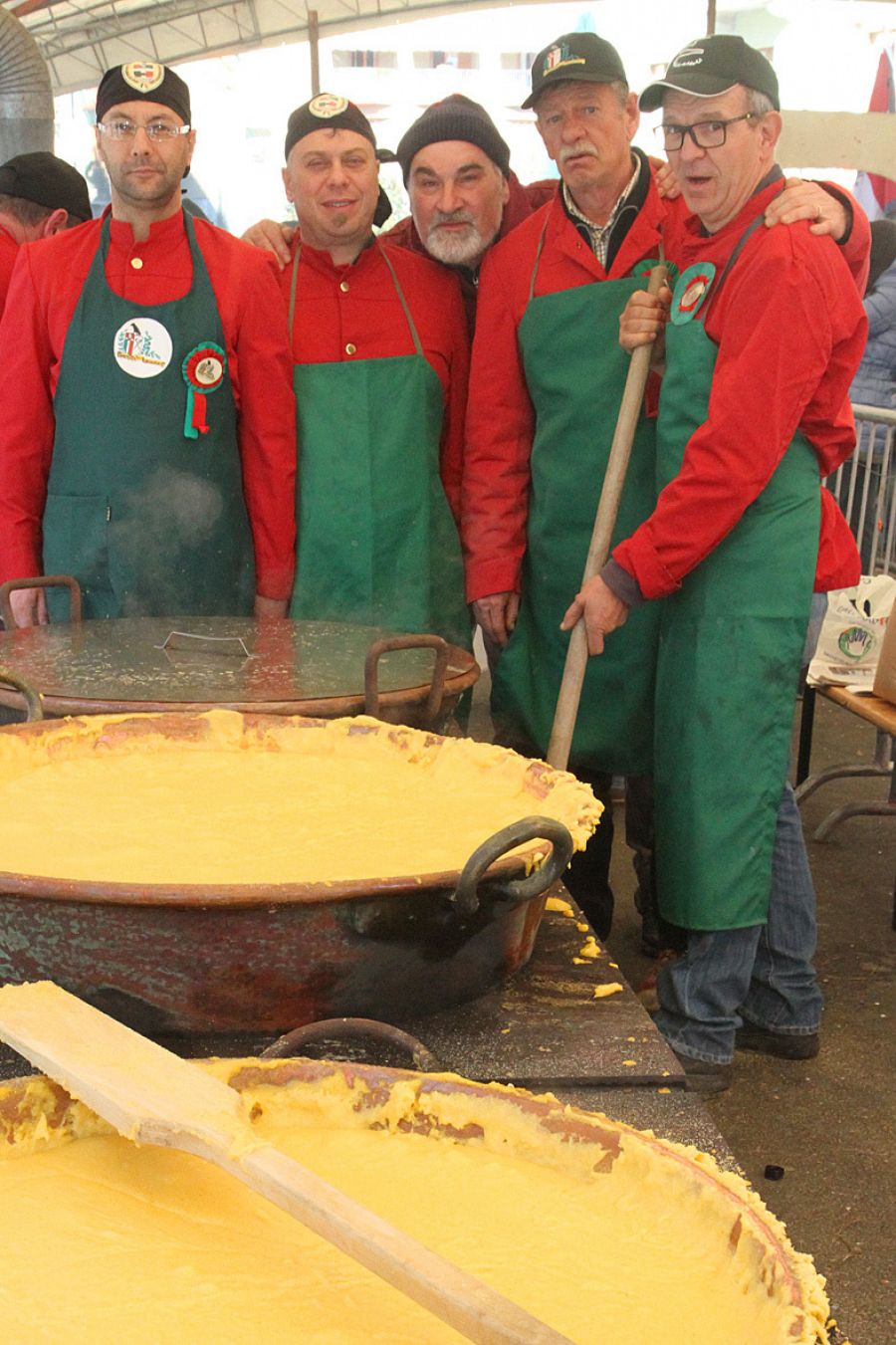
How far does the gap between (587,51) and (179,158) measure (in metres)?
0.94

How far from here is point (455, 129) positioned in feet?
10.5

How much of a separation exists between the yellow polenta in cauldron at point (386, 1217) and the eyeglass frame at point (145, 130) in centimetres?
249

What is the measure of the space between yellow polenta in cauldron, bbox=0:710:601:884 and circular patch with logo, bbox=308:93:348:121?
5.81ft

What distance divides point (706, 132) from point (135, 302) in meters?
1.32

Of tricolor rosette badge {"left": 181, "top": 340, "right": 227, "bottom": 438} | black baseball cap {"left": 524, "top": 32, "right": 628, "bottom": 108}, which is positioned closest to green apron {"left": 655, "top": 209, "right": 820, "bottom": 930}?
black baseball cap {"left": 524, "top": 32, "right": 628, "bottom": 108}

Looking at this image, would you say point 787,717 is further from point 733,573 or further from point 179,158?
point 179,158

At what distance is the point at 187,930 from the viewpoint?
1.30 m

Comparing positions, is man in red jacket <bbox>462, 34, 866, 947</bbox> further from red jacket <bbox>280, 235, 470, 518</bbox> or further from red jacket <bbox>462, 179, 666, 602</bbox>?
red jacket <bbox>280, 235, 470, 518</bbox>

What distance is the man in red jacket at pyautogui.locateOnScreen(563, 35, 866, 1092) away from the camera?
8.05 ft

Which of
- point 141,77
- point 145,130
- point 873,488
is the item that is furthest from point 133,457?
point 873,488

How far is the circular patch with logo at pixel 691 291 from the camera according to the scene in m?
2.62

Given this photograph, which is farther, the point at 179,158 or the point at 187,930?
the point at 179,158

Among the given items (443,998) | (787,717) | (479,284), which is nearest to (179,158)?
(479,284)

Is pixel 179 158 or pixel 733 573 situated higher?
pixel 179 158
